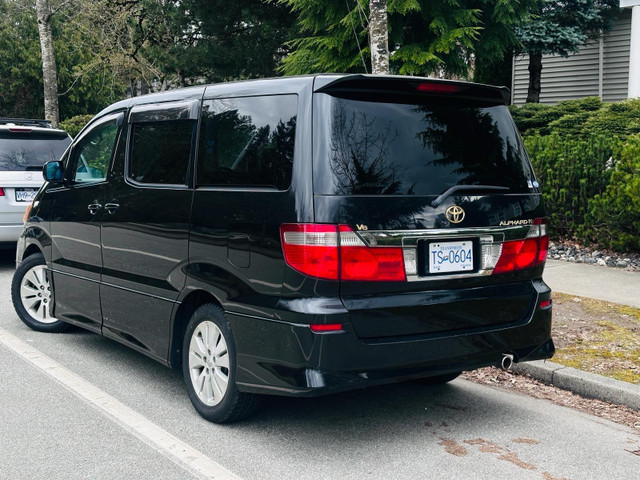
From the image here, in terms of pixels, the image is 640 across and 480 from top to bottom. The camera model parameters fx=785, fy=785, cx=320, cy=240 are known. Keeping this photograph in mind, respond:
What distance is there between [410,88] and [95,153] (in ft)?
9.21

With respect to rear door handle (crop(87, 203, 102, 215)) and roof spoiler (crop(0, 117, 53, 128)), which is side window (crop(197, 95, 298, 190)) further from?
roof spoiler (crop(0, 117, 53, 128))

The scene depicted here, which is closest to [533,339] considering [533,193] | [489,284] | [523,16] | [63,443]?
[489,284]

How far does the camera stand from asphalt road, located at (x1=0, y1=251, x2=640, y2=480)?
3982 mm

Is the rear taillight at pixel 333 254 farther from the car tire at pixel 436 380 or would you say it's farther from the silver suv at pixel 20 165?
the silver suv at pixel 20 165

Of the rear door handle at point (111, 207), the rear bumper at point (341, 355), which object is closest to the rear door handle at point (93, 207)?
the rear door handle at point (111, 207)

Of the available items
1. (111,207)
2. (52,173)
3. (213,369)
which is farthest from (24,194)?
(213,369)

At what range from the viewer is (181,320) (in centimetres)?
486

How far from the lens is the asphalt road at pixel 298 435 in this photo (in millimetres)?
3982

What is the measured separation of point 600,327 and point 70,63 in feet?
106

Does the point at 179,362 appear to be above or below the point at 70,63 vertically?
→ below

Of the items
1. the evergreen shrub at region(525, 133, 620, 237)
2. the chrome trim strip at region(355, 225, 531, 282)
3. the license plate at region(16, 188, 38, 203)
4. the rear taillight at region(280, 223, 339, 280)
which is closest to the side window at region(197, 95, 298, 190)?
the rear taillight at region(280, 223, 339, 280)

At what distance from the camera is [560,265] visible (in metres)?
9.73

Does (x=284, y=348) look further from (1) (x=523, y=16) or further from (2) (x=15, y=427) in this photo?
(1) (x=523, y=16)

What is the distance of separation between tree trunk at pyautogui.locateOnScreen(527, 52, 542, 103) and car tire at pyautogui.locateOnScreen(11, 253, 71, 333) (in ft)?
52.0
